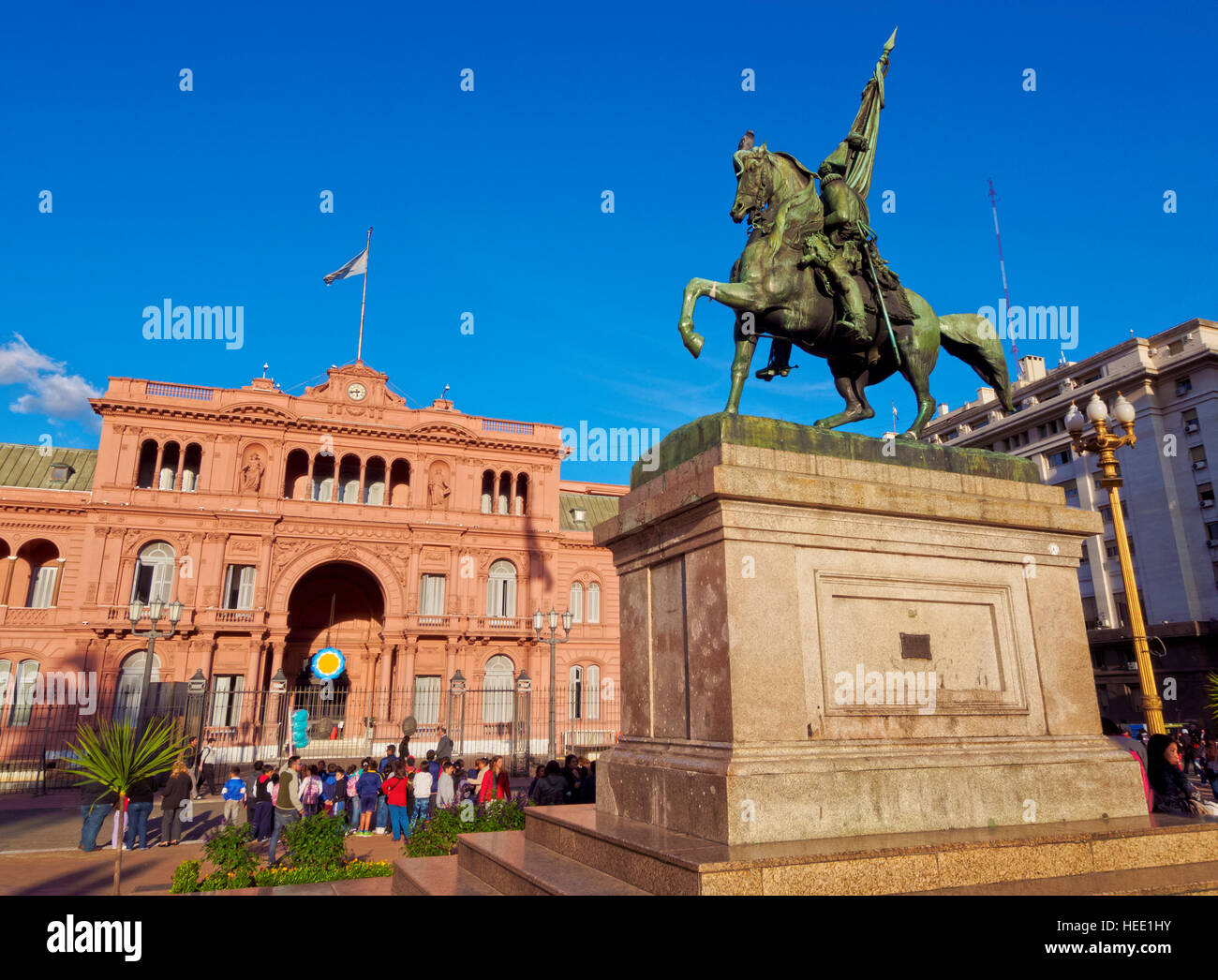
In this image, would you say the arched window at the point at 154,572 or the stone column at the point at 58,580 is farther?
the stone column at the point at 58,580

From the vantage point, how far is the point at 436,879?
20.5 ft

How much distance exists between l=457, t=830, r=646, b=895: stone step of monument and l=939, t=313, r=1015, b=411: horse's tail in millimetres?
5536

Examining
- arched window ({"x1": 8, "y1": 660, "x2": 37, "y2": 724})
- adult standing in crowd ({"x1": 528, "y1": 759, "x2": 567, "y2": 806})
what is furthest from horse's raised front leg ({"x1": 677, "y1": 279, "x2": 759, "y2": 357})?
arched window ({"x1": 8, "y1": 660, "x2": 37, "y2": 724})

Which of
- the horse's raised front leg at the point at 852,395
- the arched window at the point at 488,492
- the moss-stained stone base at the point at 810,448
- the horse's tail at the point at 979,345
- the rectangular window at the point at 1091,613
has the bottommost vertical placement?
the moss-stained stone base at the point at 810,448

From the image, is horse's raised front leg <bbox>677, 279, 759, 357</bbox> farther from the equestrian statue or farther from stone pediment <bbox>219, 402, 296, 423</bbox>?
stone pediment <bbox>219, 402, 296, 423</bbox>

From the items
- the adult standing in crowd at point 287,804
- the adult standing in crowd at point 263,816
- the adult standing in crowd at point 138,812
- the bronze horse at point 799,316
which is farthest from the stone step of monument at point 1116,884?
the adult standing in crowd at point 138,812

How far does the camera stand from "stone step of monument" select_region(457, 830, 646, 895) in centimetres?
451

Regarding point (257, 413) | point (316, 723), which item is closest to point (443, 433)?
point (257, 413)

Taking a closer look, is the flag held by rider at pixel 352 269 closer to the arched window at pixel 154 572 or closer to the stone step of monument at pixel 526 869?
the arched window at pixel 154 572

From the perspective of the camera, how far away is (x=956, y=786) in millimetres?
5105

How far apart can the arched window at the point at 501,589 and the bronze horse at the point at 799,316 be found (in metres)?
33.1

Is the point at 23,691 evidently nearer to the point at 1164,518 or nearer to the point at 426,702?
the point at 426,702

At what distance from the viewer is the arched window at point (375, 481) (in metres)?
39.1
